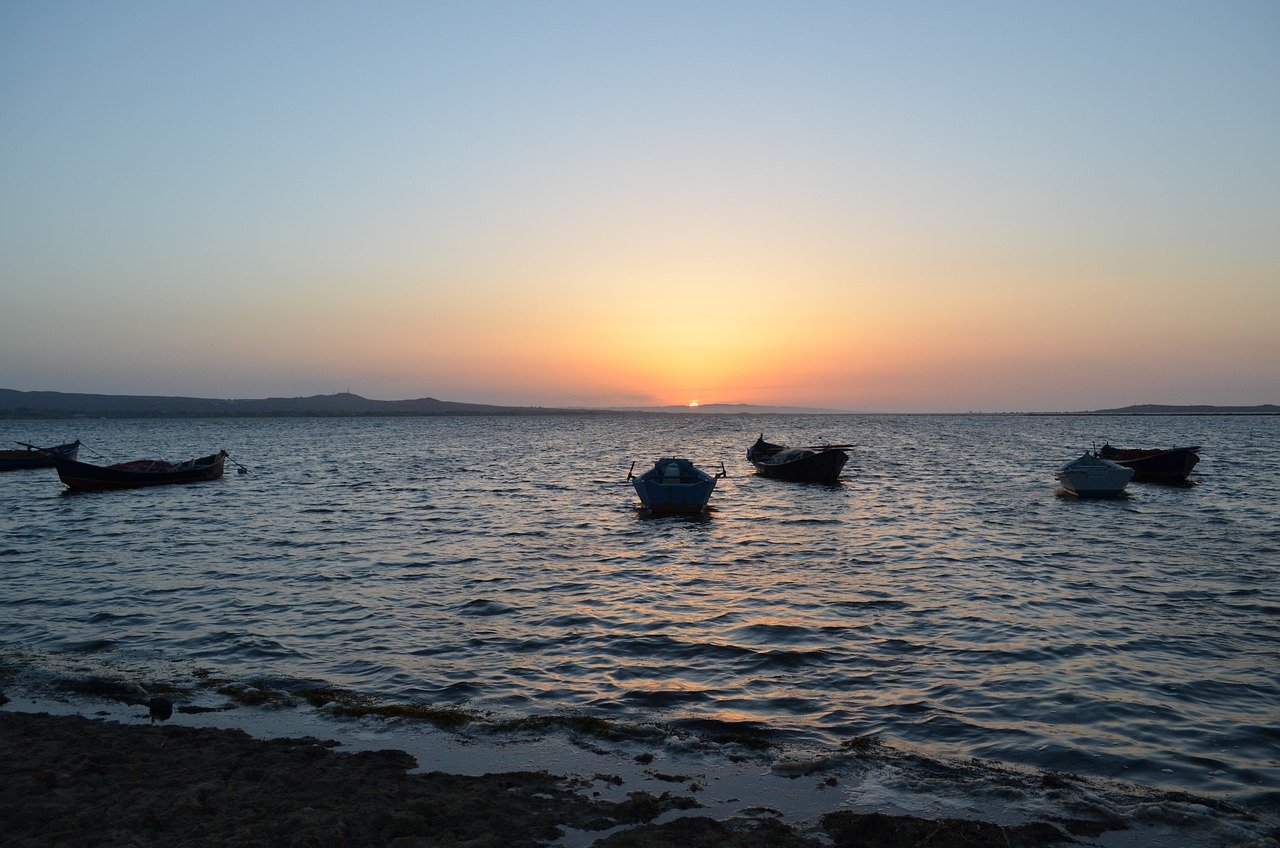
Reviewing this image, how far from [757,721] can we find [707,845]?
3.89 m

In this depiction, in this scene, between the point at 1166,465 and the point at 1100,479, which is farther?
the point at 1166,465

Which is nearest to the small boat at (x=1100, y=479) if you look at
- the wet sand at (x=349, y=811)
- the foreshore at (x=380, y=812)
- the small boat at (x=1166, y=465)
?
the small boat at (x=1166, y=465)

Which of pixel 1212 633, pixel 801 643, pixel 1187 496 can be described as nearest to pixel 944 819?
pixel 801 643

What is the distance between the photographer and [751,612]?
17.5m

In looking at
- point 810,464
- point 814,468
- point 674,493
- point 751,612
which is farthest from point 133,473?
point 751,612

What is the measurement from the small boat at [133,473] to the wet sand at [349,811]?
136ft

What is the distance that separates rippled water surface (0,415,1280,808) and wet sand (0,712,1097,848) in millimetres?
2610

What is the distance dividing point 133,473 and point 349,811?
47137mm

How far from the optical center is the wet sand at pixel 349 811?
7.30 meters

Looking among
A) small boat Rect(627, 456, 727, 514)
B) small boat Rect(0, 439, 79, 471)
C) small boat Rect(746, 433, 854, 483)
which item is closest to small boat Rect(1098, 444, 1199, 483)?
small boat Rect(746, 433, 854, 483)

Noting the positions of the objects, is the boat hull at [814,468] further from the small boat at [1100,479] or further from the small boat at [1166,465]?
the small boat at [1166,465]

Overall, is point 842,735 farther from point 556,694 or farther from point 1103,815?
point 556,694

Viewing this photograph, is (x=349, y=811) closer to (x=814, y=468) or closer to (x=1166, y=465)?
(x=814, y=468)

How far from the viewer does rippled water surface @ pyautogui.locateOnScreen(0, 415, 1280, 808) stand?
11.3m
